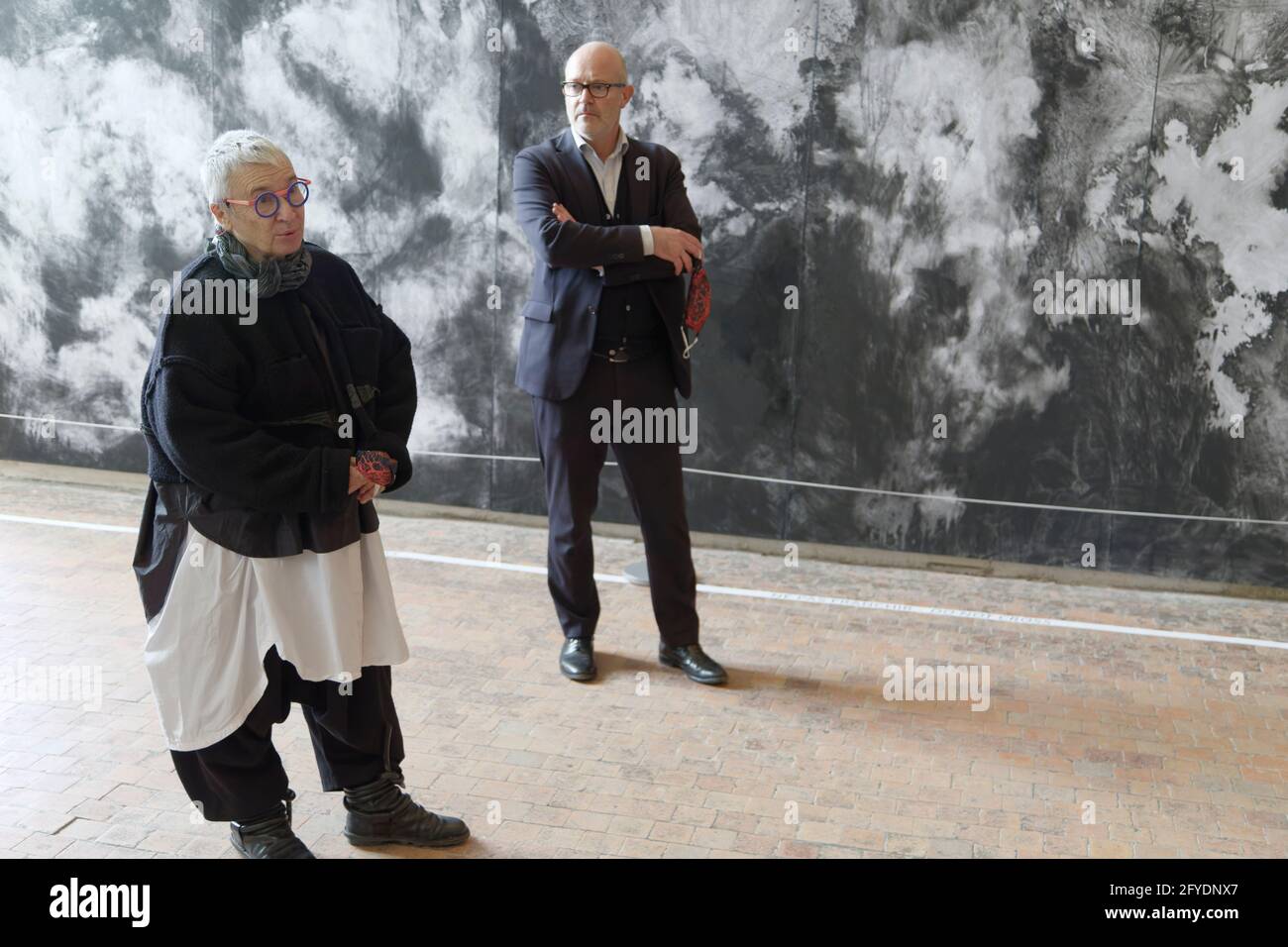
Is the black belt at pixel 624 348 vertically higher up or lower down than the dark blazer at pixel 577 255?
lower down

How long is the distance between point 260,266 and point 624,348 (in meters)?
1.90

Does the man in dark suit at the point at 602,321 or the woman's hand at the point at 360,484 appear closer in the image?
the woman's hand at the point at 360,484

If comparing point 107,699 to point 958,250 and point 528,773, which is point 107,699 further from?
point 958,250

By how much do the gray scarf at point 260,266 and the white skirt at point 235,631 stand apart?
2.14ft

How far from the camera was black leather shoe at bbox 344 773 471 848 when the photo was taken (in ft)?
12.6

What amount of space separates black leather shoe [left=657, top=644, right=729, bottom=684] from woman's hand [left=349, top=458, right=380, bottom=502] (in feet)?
6.77

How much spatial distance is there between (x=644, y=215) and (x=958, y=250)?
203 centimetres

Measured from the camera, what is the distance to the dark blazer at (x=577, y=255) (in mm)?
4828

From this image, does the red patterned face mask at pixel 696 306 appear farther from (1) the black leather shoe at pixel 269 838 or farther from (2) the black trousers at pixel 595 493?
(1) the black leather shoe at pixel 269 838

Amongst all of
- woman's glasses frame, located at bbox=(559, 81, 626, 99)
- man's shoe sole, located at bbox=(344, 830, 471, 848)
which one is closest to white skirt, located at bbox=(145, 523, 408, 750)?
man's shoe sole, located at bbox=(344, 830, 471, 848)

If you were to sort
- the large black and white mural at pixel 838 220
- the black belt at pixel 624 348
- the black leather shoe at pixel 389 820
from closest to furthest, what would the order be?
the black leather shoe at pixel 389 820 → the black belt at pixel 624 348 → the large black and white mural at pixel 838 220

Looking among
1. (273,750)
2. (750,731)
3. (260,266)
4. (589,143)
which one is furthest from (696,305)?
(273,750)

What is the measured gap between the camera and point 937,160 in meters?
6.37

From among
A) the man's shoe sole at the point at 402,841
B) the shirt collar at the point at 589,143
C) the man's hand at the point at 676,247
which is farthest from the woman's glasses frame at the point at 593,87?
the man's shoe sole at the point at 402,841
